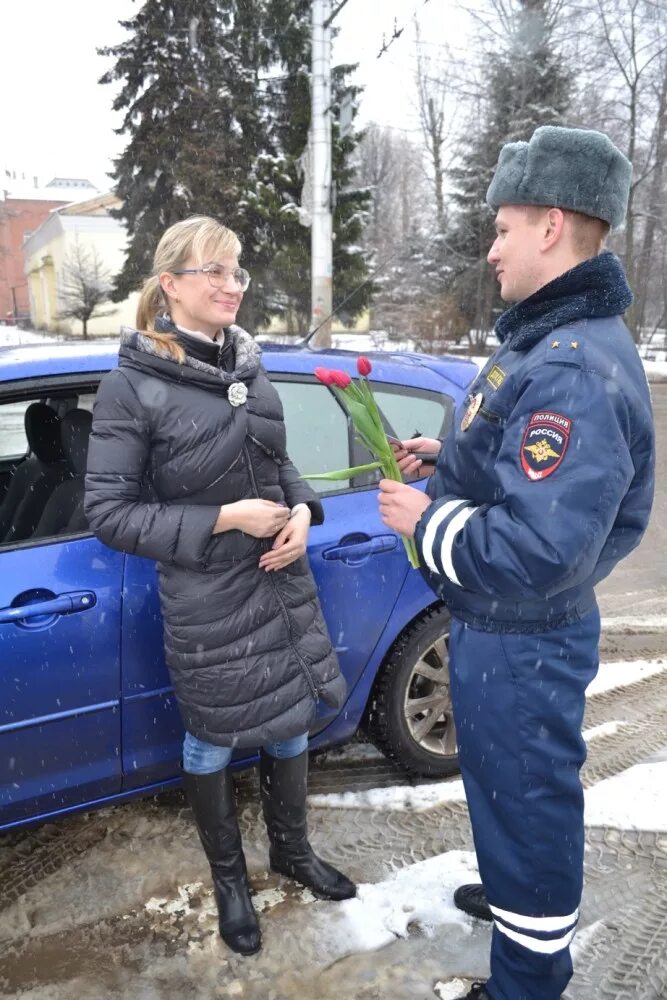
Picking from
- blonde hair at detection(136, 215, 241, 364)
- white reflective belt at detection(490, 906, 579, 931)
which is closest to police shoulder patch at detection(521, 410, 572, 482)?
blonde hair at detection(136, 215, 241, 364)

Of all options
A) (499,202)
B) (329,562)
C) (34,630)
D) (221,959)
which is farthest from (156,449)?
(221,959)

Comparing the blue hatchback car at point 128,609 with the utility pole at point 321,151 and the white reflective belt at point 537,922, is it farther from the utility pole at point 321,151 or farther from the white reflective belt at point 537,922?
the utility pole at point 321,151

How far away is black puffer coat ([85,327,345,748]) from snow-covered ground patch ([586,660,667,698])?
6.07 ft

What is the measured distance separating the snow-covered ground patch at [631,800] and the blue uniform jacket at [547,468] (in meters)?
1.38

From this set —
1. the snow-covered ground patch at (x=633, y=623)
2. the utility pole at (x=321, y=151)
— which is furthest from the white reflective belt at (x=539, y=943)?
the utility pole at (x=321, y=151)

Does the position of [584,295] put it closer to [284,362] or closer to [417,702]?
[284,362]

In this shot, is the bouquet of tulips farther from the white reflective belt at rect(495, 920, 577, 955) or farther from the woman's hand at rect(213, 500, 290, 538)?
the white reflective belt at rect(495, 920, 577, 955)

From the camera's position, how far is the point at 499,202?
1529mm

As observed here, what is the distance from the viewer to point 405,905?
2.23 m

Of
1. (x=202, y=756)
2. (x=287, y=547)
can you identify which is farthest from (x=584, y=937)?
(x=287, y=547)

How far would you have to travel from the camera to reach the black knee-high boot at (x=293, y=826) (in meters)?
2.23

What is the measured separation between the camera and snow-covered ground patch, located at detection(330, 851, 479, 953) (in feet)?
7.00

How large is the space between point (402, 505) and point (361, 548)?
825mm

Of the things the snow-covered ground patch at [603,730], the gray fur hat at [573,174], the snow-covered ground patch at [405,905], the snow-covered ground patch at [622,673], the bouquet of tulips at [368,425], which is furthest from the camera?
the snow-covered ground patch at [622,673]
